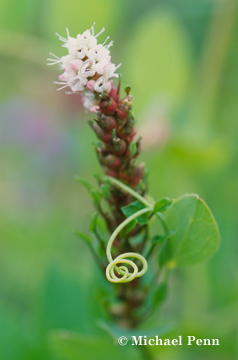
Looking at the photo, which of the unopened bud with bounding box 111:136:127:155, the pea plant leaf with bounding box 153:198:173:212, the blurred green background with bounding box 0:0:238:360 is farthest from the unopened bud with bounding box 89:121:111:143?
the blurred green background with bounding box 0:0:238:360

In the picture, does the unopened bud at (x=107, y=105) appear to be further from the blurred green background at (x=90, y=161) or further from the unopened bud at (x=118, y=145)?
the blurred green background at (x=90, y=161)

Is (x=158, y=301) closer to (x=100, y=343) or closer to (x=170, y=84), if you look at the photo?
(x=100, y=343)

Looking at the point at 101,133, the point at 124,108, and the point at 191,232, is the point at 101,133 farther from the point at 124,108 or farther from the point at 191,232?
the point at 191,232

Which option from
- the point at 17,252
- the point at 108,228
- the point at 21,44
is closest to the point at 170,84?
the point at 21,44

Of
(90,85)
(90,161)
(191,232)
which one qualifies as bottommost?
(191,232)

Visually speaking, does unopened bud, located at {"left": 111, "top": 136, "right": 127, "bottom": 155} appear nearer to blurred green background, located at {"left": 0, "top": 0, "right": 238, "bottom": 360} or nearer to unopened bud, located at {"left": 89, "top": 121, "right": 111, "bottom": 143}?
unopened bud, located at {"left": 89, "top": 121, "right": 111, "bottom": 143}

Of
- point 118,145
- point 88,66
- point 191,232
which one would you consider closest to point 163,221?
point 191,232
